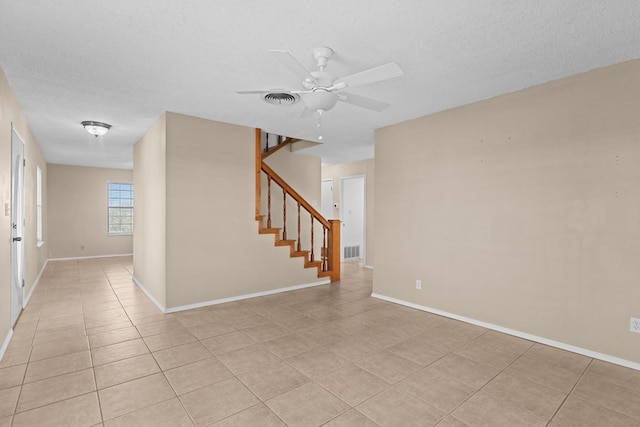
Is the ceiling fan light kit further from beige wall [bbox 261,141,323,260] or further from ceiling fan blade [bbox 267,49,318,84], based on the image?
beige wall [bbox 261,141,323,260]

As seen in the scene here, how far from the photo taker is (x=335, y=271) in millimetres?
5809

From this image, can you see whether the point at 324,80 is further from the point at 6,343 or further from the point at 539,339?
the point at 6,343

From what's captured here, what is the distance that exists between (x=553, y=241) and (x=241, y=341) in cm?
316

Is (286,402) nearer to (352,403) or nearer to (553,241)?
(352,403)

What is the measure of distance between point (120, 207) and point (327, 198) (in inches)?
229

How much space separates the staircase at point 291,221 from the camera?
4898 mm

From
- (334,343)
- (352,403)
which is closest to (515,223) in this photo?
(334,343)

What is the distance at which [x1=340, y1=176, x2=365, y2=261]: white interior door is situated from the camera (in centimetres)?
811

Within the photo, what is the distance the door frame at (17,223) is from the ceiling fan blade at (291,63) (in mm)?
3265

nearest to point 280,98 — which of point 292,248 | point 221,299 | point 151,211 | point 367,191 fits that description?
point 292,248

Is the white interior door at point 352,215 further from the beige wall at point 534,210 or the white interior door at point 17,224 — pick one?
the white interior door at point 17,224

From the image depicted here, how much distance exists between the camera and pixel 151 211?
463cm

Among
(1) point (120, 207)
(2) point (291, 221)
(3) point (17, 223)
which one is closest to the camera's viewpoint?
(3) point (17, 223)

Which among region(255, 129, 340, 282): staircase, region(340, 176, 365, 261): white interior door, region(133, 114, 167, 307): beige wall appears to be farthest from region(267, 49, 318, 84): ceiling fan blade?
region(340, 176, 365, 261): white interior door
